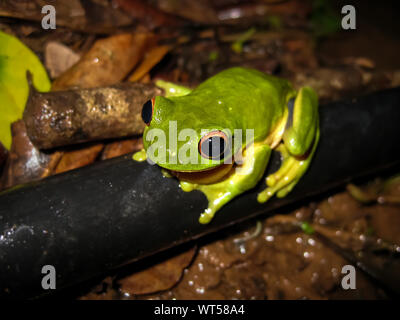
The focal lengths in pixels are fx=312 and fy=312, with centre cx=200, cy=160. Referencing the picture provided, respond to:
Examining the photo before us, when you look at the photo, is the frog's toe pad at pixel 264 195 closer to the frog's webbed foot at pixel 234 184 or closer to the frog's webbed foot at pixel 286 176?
the frog's webbed foot at pixel 286 176

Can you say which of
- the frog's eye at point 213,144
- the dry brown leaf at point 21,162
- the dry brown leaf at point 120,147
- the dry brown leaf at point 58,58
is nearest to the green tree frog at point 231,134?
the frog's eye at point 213,144

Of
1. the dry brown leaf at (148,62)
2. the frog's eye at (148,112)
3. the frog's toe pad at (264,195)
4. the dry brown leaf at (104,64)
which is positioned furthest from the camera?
the dry brown leaf at (148,62)

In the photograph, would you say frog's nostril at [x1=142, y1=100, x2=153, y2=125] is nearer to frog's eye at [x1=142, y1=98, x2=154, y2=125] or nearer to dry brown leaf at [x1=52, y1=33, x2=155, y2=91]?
frog's eye at [x1=142, y1=98, x2=154, y2=125]

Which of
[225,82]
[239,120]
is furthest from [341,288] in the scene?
[225,82]

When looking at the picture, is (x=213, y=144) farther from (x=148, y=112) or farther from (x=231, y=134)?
(x=148, y=112)

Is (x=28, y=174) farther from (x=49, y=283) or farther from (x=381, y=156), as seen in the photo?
(x=381, y=156)

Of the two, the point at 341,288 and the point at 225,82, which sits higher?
the point at 225,82


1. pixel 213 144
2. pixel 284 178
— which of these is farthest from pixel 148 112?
pixel 284 178

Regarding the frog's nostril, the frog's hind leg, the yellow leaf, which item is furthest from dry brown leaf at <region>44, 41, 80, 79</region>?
the frog's hind leg
